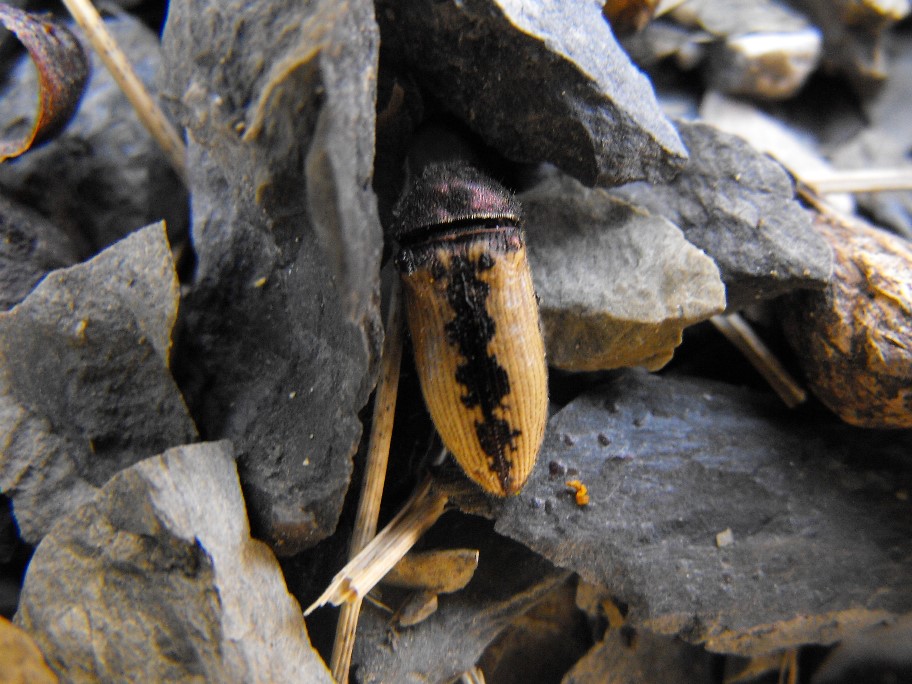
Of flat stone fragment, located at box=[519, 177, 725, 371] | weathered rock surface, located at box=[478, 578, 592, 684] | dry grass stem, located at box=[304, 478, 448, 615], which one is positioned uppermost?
flat stone fragment, located at box=[519, 177, 725, 371]

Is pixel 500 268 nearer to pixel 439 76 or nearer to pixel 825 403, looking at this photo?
pixel 439 76

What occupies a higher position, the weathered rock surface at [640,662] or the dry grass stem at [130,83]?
the dry grass stem at [130,83]

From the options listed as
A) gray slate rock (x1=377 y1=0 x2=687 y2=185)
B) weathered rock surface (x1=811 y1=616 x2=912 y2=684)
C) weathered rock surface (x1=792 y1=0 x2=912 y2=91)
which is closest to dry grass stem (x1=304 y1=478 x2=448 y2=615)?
gray slate rock (x1=377 y1=0 x2=687 y2=185)

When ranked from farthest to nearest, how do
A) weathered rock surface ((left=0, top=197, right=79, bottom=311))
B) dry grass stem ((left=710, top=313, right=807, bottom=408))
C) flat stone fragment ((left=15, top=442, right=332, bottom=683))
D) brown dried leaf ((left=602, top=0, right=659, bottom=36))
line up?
brown dried leaf ((left=602, top=0, right=659, bottom=36)) < dry grass stem ((left=710, top=313, right=807, bottom=408)) < weathered rock surface ((left=0, top=197, right=79, bottom=311)) < flat stone fragment ((left=15, top=442, right=332, bottom=683))

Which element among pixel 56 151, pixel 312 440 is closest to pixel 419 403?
pixel 312 440

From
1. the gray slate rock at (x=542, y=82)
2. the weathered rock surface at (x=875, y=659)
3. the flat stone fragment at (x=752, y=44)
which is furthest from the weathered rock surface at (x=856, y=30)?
the weathered rock surface at (x=875, y=659)

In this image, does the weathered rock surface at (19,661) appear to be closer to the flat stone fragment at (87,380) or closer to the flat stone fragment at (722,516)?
the flat stone fragment at (87,380)

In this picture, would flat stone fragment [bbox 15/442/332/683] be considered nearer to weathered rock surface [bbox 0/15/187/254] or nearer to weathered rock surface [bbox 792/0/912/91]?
weathered rock surface [bbox 0/15/187/254]
